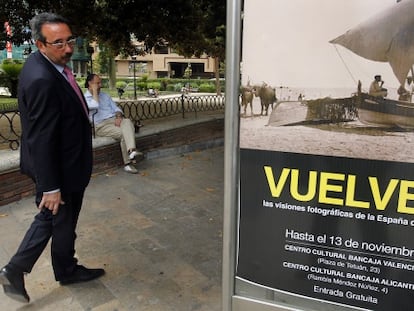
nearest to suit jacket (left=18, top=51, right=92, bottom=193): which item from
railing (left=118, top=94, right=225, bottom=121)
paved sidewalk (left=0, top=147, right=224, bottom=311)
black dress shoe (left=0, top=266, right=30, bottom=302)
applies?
black dress shoe (left=0, top=266, right=30, bottom=302)

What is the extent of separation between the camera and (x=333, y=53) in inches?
61.7

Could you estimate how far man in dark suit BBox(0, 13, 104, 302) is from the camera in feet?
8.19

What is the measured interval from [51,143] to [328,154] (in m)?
1.65

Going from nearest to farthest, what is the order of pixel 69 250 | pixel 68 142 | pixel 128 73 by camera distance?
pixel 68 142 → pixel 69 250 → pixel 128 73

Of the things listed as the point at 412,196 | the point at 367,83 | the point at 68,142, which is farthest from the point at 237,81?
the point at 68,142

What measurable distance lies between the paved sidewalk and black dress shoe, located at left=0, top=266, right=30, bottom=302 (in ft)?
0.31

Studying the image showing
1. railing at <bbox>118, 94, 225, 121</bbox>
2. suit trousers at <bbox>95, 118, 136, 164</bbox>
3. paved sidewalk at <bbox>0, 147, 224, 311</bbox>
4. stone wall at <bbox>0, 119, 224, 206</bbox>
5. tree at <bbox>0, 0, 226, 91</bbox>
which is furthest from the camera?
railing at <bbox>118, 94, 225, 121</bbox>

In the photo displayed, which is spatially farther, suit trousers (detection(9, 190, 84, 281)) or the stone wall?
the stone wall

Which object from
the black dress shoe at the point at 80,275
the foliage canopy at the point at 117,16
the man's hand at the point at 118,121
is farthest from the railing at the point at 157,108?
the black dress shoe at the point at 80,275

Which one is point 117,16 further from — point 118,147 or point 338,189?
point 338,189

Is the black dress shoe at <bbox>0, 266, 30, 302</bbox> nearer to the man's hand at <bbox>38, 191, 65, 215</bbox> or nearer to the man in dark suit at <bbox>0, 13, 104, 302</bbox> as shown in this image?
the man in dark suit at <bbox>0, 13, 104, 302</bbox>

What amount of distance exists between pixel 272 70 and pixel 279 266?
32.6 inches

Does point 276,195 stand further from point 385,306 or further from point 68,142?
point 68,142

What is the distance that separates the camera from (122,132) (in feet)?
19.4
